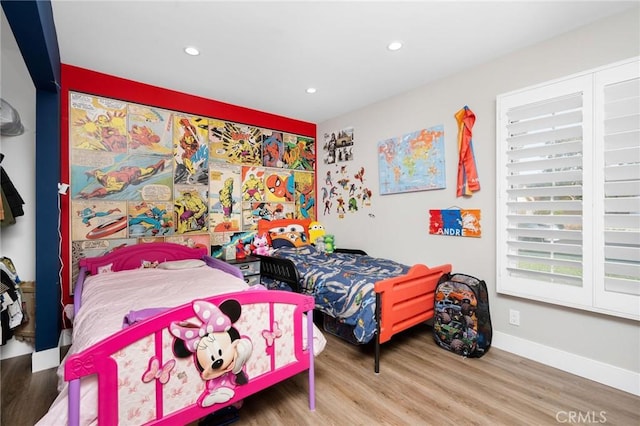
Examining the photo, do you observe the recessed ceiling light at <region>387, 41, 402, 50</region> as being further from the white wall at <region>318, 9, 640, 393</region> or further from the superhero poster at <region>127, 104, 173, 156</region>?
the superhero poster at <region>127, 104, 173, 156</region>

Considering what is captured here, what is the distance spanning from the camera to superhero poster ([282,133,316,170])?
3.99 m

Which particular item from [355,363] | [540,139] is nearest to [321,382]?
[355,363]

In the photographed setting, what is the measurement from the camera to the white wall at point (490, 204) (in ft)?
6.33

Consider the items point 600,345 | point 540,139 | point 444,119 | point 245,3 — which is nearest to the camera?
point 245,3

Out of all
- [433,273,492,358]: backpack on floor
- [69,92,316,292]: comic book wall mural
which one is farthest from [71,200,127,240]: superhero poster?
[433,273,492,358]: backpack on floor

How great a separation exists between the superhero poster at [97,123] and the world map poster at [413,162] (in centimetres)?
276

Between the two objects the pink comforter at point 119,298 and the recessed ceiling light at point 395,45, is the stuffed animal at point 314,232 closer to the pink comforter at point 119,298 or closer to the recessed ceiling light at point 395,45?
the pink comforter at point 119,298

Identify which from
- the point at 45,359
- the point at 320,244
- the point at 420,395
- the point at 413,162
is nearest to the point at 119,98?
the point at 45,359

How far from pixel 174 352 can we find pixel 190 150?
2.45 metres

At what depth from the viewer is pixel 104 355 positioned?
1.08 m

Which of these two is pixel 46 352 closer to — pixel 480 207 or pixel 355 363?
pixel 355 363

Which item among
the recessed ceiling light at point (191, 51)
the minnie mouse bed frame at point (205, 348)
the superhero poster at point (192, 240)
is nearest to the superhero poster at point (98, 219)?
the superhero poster at point (192, 240)

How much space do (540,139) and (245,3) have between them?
233cm

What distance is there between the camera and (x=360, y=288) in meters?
2.27
